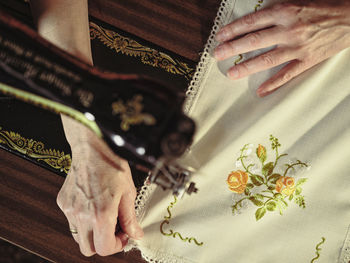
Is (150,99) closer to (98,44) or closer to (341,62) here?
(98,44)

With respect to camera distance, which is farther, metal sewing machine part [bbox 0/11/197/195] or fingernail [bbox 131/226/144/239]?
fingernail [bbox 131/226/144/239]

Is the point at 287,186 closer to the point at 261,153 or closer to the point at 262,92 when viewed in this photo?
the point at 261,153

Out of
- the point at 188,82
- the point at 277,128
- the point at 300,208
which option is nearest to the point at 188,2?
the point at 188,82

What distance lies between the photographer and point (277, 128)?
61cm

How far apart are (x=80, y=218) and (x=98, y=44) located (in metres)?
0.37

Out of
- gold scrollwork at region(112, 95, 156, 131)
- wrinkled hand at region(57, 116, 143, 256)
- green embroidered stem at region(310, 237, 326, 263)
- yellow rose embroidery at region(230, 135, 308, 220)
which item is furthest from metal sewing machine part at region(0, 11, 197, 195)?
green embroidered stem at region(310, 237, 326, 263)

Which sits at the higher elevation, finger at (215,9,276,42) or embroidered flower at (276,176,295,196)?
finger at (215,9,276,42)

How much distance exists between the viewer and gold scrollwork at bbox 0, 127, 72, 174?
63 cm

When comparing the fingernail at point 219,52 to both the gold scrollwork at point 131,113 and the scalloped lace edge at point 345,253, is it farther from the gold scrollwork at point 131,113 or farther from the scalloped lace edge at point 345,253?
the scalloped lace edge at point 345,253

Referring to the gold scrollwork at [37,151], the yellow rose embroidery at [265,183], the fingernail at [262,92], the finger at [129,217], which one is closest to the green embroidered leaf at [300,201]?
the yellow rose embroidery at [265,183]

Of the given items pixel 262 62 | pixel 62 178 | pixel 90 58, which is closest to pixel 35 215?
pixel 62 178

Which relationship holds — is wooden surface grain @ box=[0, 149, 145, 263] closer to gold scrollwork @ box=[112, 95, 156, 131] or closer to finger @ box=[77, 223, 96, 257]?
finger @ box=[77, 223, 96, 257]

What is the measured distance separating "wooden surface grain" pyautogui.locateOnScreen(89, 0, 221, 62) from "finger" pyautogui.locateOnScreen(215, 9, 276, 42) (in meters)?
0.06

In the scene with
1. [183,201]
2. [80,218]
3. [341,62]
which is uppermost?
[341,62]
